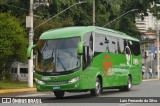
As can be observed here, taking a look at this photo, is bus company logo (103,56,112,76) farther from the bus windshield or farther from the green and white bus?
the bus windshield

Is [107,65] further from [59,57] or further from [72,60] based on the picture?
[59,57]

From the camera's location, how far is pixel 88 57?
23688 millimetres

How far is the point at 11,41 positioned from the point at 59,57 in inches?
580

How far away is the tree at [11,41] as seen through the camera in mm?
35750

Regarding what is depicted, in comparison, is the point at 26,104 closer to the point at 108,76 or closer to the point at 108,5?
the point at 108,76

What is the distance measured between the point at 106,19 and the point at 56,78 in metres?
39.4

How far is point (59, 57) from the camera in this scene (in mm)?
22859

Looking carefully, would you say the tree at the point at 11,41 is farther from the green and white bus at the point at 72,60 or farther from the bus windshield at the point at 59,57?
the bus windshield at the point at 59,57

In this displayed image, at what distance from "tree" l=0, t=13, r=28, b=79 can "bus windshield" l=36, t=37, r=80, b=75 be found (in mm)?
12364

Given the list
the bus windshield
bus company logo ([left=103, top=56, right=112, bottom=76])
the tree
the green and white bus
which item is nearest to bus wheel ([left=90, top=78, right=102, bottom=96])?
the green and white bus

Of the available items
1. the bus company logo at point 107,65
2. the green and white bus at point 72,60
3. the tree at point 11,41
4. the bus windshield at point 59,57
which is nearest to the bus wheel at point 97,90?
the green and white bus at point 72,60

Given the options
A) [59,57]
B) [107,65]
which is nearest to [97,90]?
[107,65]

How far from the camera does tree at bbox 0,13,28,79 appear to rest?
35750 millimetres

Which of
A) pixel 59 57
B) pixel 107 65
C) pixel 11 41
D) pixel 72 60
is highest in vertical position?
pixel 11 41
